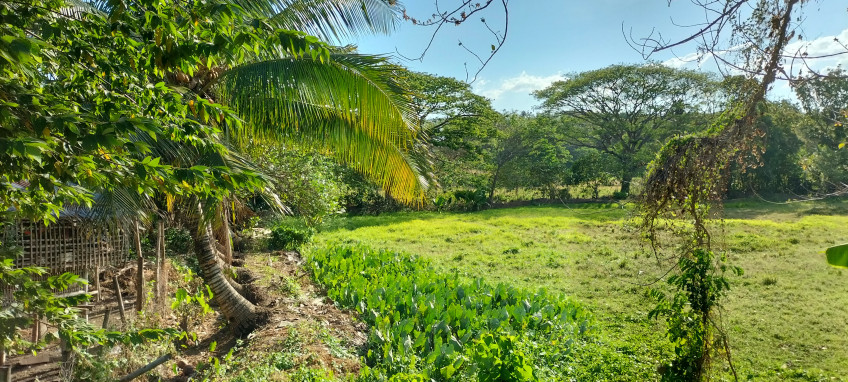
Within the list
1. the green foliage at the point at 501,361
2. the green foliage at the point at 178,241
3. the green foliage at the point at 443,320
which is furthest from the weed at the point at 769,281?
the green foliage at the point at 178,241

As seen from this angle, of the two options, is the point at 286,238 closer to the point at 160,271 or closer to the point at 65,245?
the point at 160,271

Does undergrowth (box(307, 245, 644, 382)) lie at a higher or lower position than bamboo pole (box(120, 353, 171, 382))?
lower

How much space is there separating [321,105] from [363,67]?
571 mm

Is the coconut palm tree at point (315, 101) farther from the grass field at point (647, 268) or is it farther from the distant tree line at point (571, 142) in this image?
the distant tree line at point (571, 142)

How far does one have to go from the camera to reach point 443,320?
5531 mm

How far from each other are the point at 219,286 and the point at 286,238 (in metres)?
6.40

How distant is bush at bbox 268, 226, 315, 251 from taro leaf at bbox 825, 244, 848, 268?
36.3 feet

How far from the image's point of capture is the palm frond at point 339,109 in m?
4.32

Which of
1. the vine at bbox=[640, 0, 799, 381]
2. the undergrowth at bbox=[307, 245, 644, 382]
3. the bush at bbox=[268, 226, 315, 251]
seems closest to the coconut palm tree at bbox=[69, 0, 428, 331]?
the undergrowth at bbox=[307, 245, 644, 382]

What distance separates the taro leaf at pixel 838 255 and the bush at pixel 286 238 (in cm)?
1106

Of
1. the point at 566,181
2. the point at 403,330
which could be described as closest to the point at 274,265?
the point at 403,330

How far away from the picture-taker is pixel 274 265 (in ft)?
31.9

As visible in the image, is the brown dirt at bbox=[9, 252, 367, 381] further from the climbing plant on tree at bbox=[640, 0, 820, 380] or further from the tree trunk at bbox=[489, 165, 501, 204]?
the tree trunk at bbox=[489, 165, 501, 204]

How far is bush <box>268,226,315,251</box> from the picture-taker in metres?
11.9
